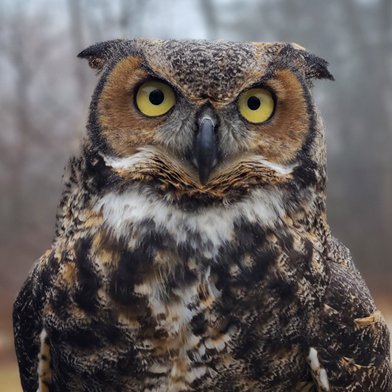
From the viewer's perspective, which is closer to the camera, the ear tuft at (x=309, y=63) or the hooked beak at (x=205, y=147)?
the hooked beak at (x=205, y=147)

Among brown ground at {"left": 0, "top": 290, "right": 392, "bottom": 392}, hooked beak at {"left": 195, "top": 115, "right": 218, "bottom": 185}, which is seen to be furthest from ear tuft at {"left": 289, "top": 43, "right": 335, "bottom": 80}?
brown ground at {"left": 0, "top": 290, "right": 392, "bottom": 392}

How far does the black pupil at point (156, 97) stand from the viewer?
100 cm

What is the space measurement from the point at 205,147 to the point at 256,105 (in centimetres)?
12

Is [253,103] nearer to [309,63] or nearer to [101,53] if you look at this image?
[309,63]

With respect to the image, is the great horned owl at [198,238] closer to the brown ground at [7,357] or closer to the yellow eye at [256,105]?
the yellow eye at [256,105]

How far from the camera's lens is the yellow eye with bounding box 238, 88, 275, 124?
39.7 inches

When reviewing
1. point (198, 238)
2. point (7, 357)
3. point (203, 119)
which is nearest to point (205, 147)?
point (203, 119)

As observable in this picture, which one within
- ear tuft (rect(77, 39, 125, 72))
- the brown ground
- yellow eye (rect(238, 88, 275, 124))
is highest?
ear tuft (rect(77, 39, 125, 72))

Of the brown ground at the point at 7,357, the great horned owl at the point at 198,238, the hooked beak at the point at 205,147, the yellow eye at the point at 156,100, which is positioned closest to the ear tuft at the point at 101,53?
the great horned owl at the point at 198,238

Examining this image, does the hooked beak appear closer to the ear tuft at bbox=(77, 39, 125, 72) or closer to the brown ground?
the ear tuft at bbox=(77, 39, 125, 72)

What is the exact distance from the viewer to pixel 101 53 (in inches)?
43.8

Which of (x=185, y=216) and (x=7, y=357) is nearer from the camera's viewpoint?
(x=185, y=216)

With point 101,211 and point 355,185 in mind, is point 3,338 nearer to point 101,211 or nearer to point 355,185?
point 355,185

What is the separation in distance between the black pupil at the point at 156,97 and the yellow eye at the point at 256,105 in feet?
0.40
